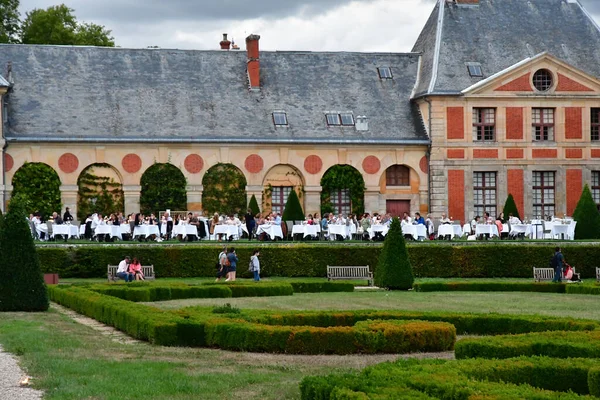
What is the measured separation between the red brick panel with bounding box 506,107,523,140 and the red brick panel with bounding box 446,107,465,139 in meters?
1.78

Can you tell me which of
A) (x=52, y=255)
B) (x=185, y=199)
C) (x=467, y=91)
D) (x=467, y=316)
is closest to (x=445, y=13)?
(x=467, y=91)

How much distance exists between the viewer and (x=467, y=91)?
4291cm

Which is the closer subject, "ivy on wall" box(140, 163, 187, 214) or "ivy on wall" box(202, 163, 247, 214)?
"ivy on wall" box(140, 163, 187, 214)

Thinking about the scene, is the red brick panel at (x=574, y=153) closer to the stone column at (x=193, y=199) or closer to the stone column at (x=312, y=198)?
the stone column at (x=312, y=198)

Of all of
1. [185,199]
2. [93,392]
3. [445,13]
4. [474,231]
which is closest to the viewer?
[93,392]

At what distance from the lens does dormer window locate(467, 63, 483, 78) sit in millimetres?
43781

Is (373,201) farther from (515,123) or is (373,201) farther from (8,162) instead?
(8,162)

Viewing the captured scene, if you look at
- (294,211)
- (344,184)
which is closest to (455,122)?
(344,184)

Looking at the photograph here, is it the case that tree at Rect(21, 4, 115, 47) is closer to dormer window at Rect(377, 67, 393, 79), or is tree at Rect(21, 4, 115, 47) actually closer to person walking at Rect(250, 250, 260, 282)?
dormer window at Rect(377, 67, 393, 79)

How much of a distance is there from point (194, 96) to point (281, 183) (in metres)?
4.55

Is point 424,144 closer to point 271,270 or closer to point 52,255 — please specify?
point 271,270

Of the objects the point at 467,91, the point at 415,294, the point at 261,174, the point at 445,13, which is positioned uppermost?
the point at 445,13

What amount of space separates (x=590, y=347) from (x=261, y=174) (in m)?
30.6

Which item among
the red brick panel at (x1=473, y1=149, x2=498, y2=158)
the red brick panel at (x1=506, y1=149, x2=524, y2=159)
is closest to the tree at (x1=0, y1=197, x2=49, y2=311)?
the red brick panel at (x1=473, y1=149, x2=498, y2=158)
